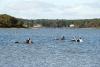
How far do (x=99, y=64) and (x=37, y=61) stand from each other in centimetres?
613

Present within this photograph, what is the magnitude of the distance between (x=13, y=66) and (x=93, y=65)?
737cm

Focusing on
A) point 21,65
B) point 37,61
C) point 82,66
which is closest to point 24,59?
point 37,61

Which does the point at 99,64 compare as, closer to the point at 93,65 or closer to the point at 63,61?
the point at 93,65

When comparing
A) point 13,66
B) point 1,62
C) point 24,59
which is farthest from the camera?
point 24,59

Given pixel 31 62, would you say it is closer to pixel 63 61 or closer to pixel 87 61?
pixel 63 61

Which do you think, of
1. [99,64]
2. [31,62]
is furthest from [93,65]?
[31,62]

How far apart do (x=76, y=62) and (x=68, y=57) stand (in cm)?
463

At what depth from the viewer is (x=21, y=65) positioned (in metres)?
35.3

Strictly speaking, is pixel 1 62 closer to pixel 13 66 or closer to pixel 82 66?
pixel 13 66

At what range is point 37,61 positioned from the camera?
3819 centimetres

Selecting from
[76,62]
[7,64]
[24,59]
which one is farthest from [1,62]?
[76,62]

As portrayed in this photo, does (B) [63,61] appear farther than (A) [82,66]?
Yes

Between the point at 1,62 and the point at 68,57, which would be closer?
the point at 1,62

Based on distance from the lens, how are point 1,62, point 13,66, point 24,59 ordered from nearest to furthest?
1. point 13,66
2. point 1,62
3. point 24,59
